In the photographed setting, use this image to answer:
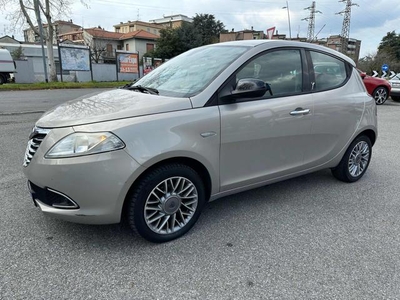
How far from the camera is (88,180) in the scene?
2.16 meters

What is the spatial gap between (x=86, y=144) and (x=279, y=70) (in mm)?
2011

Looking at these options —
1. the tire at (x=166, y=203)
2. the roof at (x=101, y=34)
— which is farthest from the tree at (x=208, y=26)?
the tire at (x=166, y=203)

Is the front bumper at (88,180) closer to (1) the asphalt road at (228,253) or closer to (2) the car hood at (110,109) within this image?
(2) the car hood at (110,109)

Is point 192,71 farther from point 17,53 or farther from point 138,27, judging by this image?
point 138,27

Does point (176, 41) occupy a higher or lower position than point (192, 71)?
higher

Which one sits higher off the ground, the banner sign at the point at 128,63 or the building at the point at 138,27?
the building at the point at 138,27

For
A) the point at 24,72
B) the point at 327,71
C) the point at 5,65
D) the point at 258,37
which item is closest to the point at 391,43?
the point at 258,37

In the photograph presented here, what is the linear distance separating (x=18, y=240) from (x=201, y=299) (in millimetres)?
1625

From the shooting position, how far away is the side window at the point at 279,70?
9.63ft

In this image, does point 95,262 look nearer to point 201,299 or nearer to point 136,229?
point 136,229

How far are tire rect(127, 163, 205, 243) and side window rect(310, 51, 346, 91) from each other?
179 centimetres

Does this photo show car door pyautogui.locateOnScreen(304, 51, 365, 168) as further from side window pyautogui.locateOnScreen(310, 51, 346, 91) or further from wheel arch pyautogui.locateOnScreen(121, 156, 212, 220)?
wheel arch pyautogui.locateOnScreen(121, 156, 212, 220)

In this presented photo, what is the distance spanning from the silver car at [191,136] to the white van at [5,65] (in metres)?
24.0

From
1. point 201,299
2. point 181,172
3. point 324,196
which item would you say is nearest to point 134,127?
point 181,172
